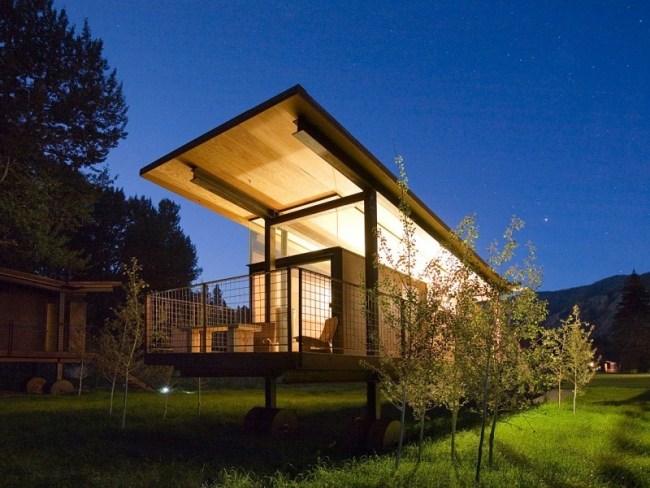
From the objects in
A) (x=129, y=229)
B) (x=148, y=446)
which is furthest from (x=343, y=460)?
(x=129, y=229)

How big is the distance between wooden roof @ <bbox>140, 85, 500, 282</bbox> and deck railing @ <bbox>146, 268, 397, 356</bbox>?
1.83 metres

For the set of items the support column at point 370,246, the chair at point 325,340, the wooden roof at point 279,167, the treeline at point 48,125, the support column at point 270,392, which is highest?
the treeline at point 48,125

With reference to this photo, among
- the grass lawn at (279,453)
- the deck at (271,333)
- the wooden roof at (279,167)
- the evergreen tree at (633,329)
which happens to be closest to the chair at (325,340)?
the deck at (271,333)

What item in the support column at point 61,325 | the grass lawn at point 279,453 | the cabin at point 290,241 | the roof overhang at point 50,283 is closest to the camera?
the grass lawn at point 279,453

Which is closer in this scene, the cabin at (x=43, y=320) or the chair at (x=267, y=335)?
the chair at (x=267, y=335)

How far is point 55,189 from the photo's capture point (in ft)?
83.0

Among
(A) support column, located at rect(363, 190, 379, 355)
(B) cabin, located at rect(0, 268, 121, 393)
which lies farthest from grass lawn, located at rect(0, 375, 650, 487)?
(B) cabin, located at rect(0, 268, 121, 393)

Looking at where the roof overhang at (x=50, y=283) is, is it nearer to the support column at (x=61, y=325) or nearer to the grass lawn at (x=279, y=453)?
the support column at (x=61, y=325)

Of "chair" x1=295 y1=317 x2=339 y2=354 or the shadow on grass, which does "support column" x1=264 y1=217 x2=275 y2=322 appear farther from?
the shadow on grass

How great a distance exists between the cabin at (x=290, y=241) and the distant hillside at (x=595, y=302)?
193 feet

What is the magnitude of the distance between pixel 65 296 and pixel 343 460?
2064 cm

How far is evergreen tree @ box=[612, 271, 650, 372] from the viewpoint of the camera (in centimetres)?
6316

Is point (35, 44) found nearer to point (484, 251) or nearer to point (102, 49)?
point (102, 49)

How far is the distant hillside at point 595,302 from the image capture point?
111 meters
